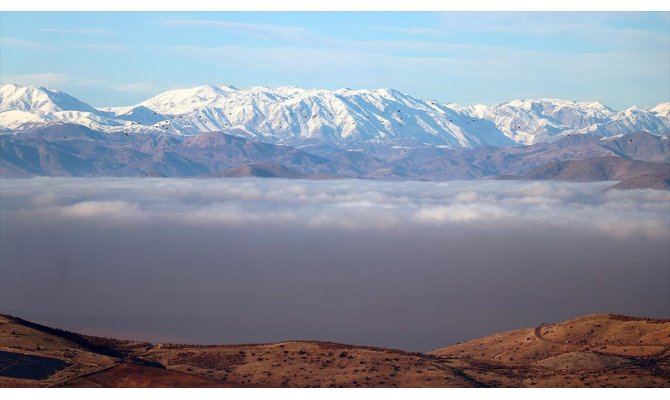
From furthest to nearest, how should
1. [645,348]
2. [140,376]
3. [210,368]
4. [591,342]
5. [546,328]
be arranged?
[546,328], [591,342], [645,348], [210,368], [140,376]

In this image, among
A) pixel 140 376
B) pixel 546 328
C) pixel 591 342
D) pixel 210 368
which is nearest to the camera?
pixel 140 376

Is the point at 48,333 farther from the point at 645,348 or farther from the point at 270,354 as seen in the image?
the point at 645,348

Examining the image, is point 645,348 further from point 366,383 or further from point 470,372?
point 366,383

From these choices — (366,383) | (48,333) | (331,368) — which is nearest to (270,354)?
(331,368)

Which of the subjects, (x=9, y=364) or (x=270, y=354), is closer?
(x=9, y=364)

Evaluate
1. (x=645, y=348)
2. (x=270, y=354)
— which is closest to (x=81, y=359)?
(x=270, y=354)

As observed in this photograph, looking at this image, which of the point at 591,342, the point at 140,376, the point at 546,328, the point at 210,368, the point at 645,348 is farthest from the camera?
the point at 546,328
